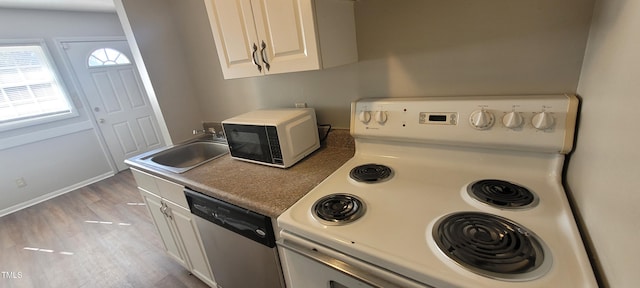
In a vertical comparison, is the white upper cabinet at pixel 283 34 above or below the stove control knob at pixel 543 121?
above

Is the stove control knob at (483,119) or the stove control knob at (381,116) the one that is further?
the stove control knob at (381,116)

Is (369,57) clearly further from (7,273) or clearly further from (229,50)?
(7,273)

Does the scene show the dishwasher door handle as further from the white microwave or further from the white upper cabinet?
the white upper cabinet

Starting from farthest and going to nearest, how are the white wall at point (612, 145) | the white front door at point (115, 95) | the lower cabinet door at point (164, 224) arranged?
the white front door at point (115, 95), the lower cabinet door at point (164, 224), the white wall at point (612, 145)

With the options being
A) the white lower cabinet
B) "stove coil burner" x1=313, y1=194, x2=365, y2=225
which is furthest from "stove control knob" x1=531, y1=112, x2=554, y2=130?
the white lower cabinet

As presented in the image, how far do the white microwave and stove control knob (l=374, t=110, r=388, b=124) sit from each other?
389 mm

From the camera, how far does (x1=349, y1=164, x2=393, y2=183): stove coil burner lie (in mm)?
979

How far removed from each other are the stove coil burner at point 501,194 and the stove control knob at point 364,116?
1.60 feet

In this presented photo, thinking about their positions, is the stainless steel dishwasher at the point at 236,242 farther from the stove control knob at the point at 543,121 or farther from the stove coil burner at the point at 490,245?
the stove control knob at the point at 543,121

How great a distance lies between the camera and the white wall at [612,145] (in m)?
0.45

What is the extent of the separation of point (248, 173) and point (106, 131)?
398cm

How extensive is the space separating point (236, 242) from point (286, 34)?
3.08 feet

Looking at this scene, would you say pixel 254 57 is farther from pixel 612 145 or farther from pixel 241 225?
pixel 612 145

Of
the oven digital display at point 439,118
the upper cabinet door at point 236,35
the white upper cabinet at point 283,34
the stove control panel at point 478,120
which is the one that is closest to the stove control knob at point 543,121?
the stove control panel at point 478,120
